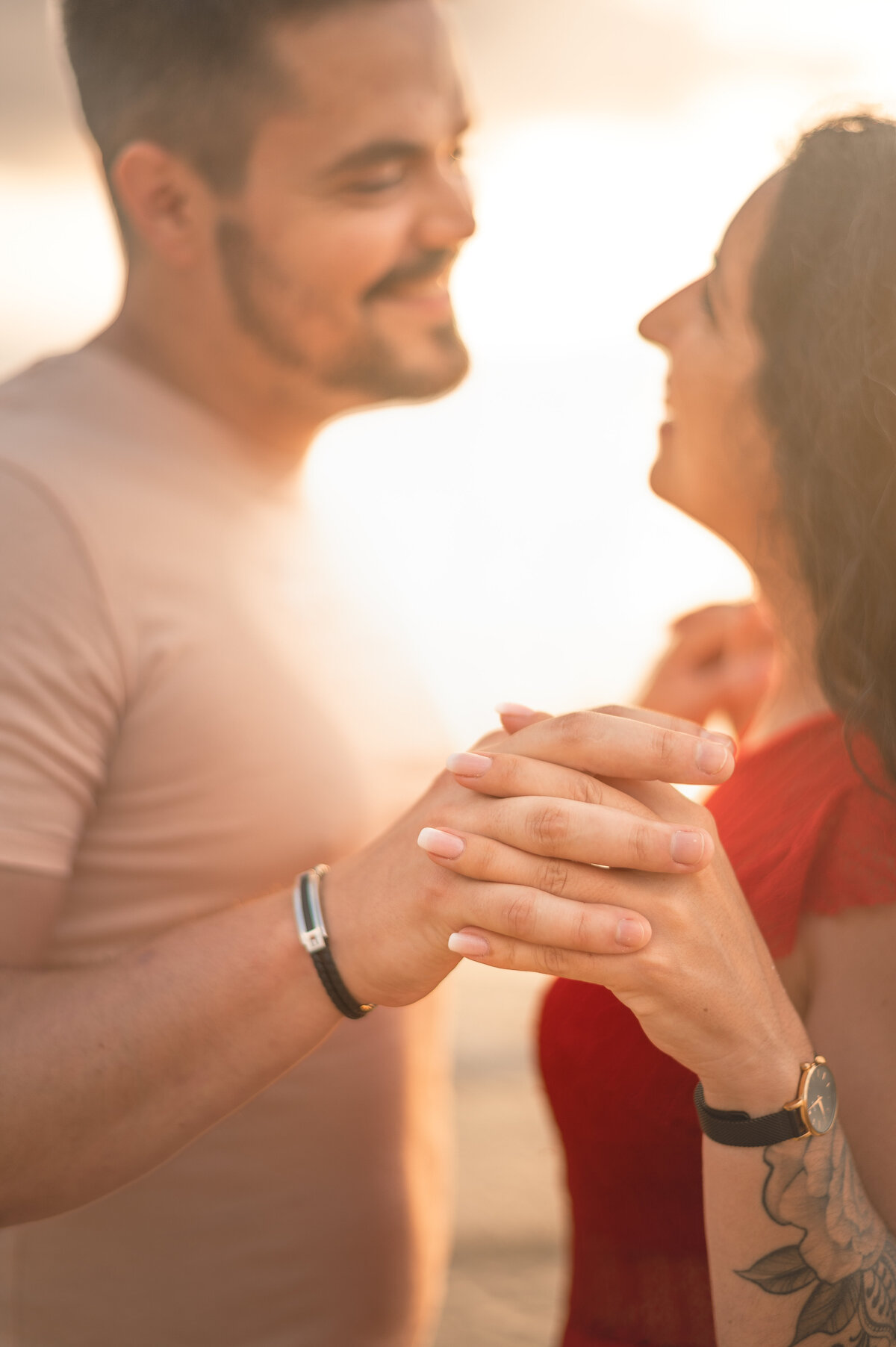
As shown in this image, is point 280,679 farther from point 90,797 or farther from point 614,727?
point 614,727

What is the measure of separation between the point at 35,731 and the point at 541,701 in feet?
21.6

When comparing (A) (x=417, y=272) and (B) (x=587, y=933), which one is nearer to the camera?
(B) (x=587, y=933)

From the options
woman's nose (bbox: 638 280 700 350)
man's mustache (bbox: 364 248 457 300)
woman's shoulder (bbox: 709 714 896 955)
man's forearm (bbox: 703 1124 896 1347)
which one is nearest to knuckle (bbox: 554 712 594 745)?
woman's shoulder (bbox: 709 714 896 955)

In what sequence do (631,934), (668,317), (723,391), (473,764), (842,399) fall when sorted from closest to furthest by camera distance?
(631,934) → (473,764) → (842,399) → (723,391) → (668,317)

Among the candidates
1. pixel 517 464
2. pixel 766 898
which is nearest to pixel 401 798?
pixel 766 898

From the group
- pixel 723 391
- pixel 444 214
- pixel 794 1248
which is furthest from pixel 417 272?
pixel 794 1248

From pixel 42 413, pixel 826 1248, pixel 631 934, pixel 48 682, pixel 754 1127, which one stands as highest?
pixel 42 413

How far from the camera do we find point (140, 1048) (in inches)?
50.0

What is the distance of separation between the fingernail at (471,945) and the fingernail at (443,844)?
0.09 meters

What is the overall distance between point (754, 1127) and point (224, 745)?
0.86 metres

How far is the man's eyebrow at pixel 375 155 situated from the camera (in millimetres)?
1954

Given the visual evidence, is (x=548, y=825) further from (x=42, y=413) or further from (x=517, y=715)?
(x=42, y=413)

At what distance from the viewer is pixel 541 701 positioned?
7.80 metres

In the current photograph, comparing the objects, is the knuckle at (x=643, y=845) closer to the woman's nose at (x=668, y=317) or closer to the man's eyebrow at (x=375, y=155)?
the woman's nose at (x=668, y=317)
